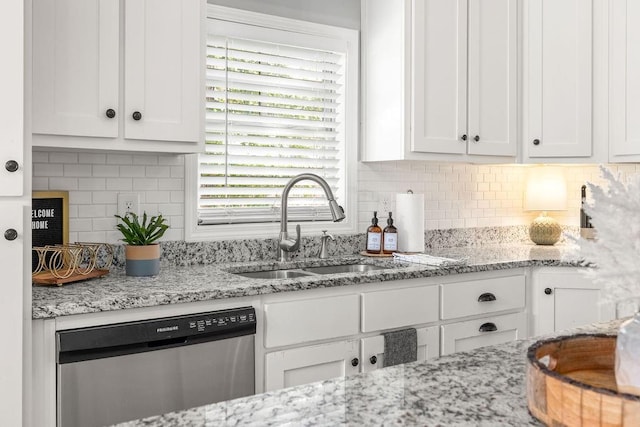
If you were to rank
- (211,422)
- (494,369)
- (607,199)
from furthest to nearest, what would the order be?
(494,369), (211,422), (607,199)

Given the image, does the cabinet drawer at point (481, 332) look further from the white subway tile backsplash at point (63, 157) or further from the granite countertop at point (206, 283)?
the white subway tile backsplash at point (63, 157)

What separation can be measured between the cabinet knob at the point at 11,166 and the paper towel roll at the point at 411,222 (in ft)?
6.55

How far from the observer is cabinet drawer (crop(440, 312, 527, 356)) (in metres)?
2.87

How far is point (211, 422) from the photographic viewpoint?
0.96 m

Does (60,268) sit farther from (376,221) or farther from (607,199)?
(607,199)

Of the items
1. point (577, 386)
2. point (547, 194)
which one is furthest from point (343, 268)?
point (577, 386)

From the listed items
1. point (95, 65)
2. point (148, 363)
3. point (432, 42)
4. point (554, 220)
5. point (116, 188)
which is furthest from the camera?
point (554, 220)

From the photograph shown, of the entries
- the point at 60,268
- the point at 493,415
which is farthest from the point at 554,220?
the point at 493,415

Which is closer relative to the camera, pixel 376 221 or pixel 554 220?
pixel 376 221

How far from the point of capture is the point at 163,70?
243 cm

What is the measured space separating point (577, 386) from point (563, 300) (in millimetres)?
2501

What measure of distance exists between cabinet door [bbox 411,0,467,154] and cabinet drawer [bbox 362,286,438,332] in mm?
840

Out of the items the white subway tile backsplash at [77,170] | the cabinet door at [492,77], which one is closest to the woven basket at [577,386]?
the white subway tile backsplash at [77,170]

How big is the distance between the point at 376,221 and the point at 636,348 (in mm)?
2466
